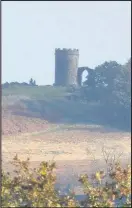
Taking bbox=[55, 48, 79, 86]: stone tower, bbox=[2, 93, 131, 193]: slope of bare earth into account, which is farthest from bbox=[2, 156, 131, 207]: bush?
bbox=[55, 48, 79, 86]: stone tower

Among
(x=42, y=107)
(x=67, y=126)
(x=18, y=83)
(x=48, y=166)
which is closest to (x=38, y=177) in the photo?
(x=48, y=166)

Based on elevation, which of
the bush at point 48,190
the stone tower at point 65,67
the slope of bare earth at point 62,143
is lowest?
the slope of bare earth at point 62,143

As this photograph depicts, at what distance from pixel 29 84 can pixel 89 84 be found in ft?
34.2

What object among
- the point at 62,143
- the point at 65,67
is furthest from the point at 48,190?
the point at 65,67

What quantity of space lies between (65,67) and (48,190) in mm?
70872

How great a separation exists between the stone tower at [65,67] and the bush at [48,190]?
7001cm

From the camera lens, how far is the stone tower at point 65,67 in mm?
78188

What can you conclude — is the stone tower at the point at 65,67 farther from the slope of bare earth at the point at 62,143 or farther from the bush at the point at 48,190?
the bush at the point at 48,190

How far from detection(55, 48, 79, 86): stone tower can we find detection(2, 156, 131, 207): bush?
230 ft

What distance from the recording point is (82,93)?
225 ft

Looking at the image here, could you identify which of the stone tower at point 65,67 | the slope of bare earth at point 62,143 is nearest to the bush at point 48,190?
the slope of bare earth at point 62,143

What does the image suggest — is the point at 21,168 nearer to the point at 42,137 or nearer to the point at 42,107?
the point at 42,137

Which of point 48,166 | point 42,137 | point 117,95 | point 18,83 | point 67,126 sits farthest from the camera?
point 18,83

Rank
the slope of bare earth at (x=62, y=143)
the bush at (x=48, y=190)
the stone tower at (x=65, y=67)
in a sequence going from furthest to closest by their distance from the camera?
the stone tower at (x=65, y=67) < the slope of bare earth at (x=62, y=143) < the bush at (x=48, y=190)
